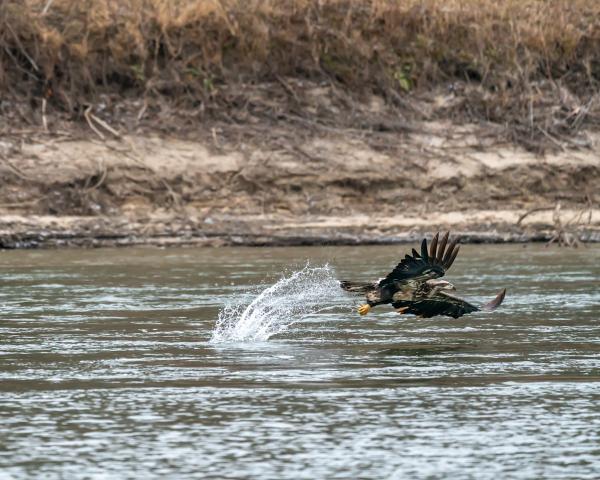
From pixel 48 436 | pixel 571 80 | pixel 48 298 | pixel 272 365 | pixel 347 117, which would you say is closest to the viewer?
pixel 48 436

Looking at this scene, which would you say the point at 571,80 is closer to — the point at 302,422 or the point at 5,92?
the point at 5,92

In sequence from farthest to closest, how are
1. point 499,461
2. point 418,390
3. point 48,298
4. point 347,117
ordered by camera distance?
1. point 347,117
2. point 48,298
3. point 418,390
4. point 499,461

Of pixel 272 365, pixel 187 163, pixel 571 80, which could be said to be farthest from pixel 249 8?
pixel 272 365

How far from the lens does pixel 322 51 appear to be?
30.0 m

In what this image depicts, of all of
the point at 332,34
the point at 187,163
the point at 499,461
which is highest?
the point at 332,34

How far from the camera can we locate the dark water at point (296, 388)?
863 cm

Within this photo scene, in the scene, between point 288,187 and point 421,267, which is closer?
point 421,267

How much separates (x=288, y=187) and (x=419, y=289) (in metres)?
14.4

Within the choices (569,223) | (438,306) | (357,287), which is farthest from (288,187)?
(357,287)

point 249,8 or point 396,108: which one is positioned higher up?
point 249,8

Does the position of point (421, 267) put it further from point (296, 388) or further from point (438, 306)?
point (296, 388)

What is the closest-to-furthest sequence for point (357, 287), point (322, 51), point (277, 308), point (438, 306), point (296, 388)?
point (296, 388)
point (357, 287)
point (438, 306)
point (277, 308)
point (322, 51)

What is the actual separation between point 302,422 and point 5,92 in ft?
64.3

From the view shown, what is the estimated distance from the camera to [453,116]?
2944cm
